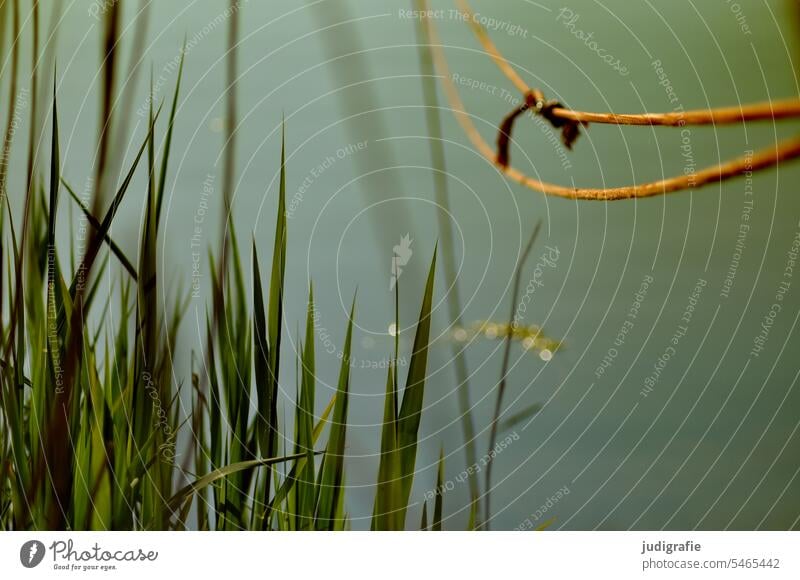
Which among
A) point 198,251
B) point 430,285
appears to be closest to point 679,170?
point 430,285

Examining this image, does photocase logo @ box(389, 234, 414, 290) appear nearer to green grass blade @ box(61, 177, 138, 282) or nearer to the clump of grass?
the clump of grass
